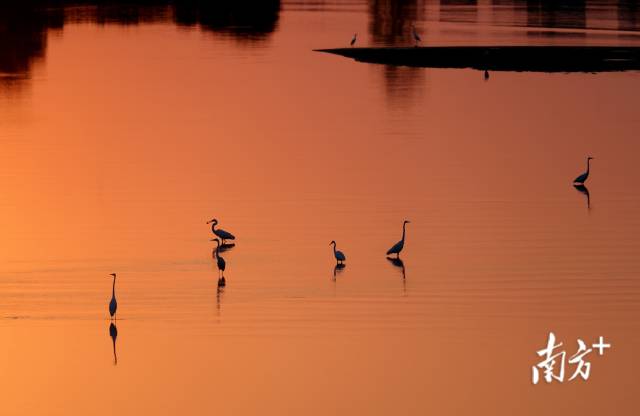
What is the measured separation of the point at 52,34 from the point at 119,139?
4634 centimetres

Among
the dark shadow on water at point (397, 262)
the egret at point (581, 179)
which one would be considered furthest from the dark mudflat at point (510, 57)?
the dark shadow on water at point (397, 262)

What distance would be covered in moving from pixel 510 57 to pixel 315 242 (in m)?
44.3

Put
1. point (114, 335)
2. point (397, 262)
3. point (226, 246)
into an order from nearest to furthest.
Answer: point (114, 335)
point (397, 262)
point (226, 246)

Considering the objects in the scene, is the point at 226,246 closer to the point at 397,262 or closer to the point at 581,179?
the point at 397,262

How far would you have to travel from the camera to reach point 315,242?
29828 mm

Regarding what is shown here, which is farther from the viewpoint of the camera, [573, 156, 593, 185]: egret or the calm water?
[573, 156, 593, 185]: egret

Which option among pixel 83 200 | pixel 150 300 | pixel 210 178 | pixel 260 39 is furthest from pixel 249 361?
pixel 260 39

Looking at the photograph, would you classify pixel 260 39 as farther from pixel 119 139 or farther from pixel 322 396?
pixel 322 396

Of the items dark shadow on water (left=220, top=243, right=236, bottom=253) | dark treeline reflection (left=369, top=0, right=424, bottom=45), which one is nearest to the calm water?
dark shadow on water (left=220, top=243, right=236, bottom=253)

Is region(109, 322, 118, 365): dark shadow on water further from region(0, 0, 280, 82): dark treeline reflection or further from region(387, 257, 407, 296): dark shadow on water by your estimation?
region(0, 0, 280, 82): dark treeline reflection

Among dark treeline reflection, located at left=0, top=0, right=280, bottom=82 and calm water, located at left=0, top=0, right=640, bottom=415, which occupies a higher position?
dark treeline reflection, located at left=0, top=0, right=280, bottom=82

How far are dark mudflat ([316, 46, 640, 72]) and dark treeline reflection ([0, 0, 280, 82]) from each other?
1489cm

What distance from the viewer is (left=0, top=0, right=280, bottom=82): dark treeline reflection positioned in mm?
80312

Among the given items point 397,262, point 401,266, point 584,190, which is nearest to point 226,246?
point 397,262
